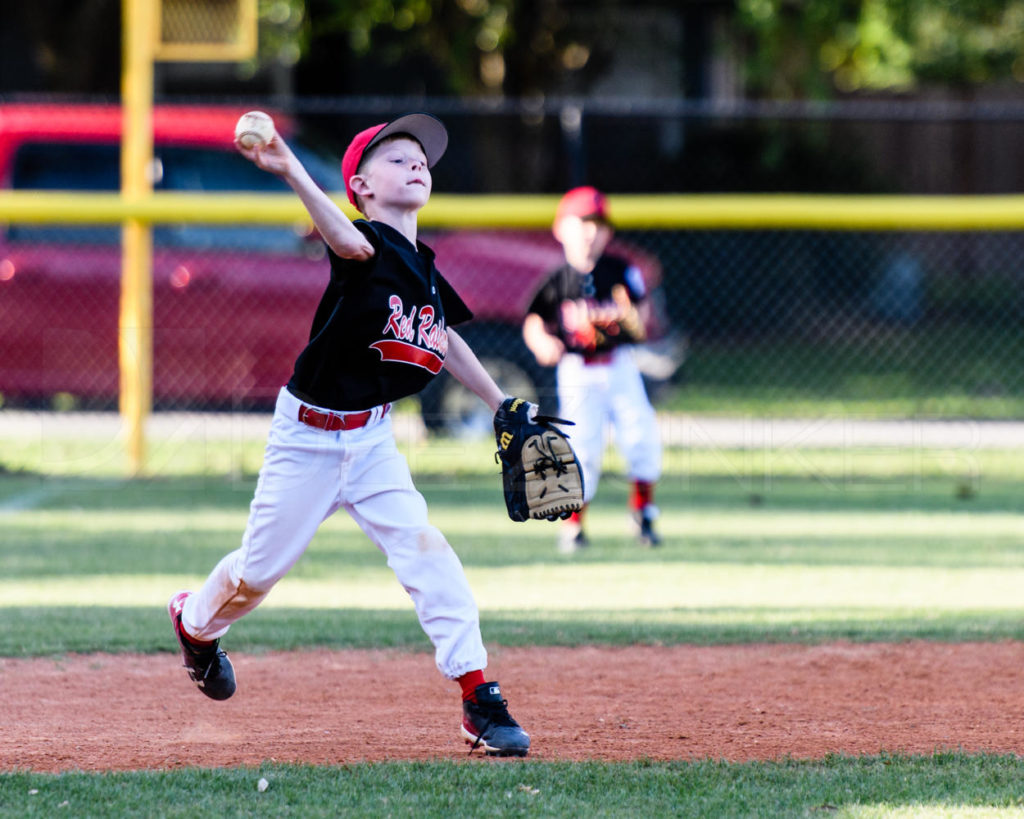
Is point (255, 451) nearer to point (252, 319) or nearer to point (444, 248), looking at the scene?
point (252, 319)

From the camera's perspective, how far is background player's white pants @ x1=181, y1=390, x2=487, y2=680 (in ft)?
12.8

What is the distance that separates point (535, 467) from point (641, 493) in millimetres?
3659

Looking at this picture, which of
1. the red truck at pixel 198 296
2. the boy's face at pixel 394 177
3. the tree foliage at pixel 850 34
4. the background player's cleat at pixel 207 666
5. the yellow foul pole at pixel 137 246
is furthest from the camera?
the tree foliage at pixel 850 34

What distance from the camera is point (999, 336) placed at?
15688 millimetres

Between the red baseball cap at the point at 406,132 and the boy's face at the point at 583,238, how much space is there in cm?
359

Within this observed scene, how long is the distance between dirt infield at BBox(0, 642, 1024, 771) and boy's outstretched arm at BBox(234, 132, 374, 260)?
4.75 ft

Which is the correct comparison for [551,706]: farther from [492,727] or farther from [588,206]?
[588,206]

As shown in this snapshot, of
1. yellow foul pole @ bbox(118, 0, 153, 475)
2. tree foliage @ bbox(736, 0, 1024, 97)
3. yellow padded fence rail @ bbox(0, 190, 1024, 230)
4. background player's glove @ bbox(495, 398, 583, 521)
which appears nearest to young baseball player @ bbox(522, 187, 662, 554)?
yellow padded fence rail @ bbox(0, 190, 1024, 230)

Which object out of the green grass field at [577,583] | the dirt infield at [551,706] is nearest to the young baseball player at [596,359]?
the green grass field at [577,583]

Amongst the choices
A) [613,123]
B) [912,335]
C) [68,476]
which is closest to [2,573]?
[68,476]

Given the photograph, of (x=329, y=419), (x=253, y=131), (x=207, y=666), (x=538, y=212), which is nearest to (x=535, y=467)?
(x=329, y=419)

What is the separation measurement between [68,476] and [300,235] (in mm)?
2459

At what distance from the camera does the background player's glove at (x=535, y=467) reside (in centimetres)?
410

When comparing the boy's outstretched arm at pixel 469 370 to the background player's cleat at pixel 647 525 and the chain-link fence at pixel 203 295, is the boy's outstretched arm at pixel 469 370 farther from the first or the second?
the chain-link fence at pixel 203 295
